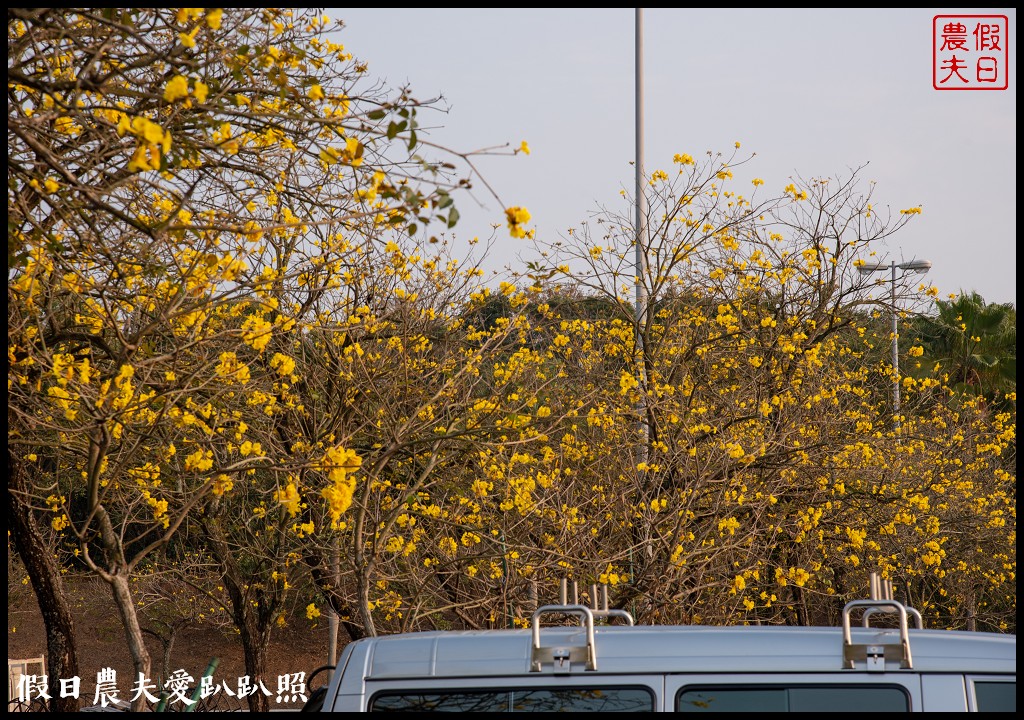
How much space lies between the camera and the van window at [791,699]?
274 cm

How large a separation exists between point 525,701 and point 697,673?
49cm

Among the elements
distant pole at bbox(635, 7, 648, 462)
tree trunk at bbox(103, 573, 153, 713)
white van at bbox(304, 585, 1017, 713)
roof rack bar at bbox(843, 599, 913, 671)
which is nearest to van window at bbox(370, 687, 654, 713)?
white van at bbox(304, 585, 1017, 713)

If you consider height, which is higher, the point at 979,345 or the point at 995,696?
the point at 979,345

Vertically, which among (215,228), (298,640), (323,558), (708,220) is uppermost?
(708,220)

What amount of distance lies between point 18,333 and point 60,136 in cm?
100

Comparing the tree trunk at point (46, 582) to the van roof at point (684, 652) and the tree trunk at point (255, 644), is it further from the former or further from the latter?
the tree trunk at point (255, 644)

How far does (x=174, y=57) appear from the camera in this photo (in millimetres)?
3924

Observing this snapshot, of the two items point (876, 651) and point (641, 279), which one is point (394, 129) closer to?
point (876, 651)

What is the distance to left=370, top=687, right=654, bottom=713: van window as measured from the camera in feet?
9.18

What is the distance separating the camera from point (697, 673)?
2.80 m

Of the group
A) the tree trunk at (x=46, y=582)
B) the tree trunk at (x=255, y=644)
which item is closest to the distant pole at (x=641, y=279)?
the tree trunk at (x=46, y=582)

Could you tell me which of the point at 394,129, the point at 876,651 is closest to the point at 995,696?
the point at 876,651

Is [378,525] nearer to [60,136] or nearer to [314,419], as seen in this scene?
[314,419]

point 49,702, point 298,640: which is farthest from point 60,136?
point 298,640
